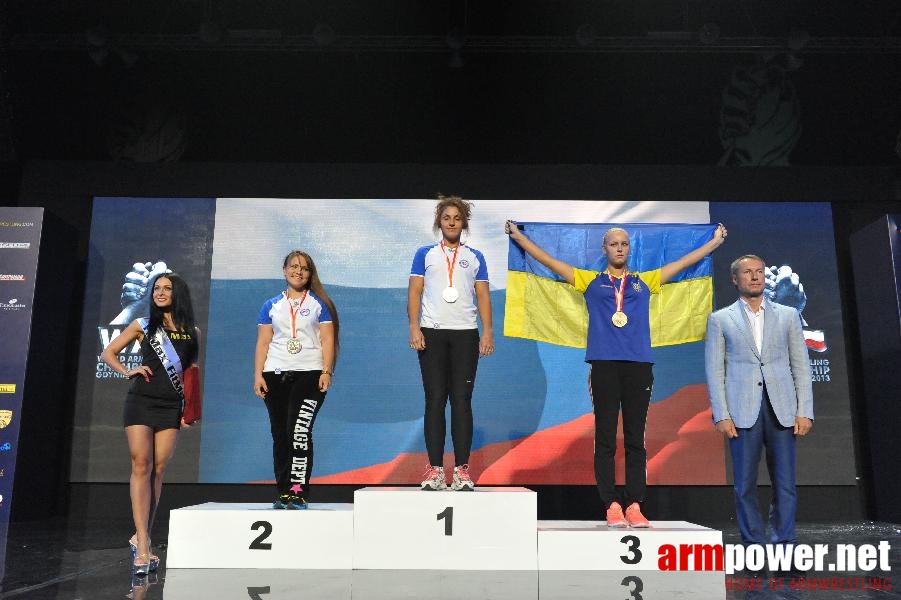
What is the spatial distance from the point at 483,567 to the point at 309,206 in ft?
12.6

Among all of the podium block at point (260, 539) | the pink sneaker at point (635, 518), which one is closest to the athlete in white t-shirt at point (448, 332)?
the podium block at point (260, 539)

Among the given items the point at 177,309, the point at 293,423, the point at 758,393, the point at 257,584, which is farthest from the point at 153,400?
the point at 758,393

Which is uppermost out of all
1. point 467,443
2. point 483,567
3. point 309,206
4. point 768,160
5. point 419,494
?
point 768,160

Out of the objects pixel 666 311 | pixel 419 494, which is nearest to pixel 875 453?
pixel 666 311

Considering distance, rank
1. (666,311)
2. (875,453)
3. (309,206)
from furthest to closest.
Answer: (309,206), (875,453), (666,311)

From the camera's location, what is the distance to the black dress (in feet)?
11.6

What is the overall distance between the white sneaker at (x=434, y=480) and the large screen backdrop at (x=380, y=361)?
7.74 feet

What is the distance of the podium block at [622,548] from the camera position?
134 inches

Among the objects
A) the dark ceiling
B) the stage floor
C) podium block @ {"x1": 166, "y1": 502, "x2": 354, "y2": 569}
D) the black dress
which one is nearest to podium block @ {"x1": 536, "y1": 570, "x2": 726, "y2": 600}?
the stage floor

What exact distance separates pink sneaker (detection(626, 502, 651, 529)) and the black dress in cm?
224

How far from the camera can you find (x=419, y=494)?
Answer: 3.52 meters

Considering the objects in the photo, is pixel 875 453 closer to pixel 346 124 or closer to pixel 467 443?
pixel 467 443

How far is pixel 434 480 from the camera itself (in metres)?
3.65

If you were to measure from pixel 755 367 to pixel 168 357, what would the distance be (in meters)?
2.89
